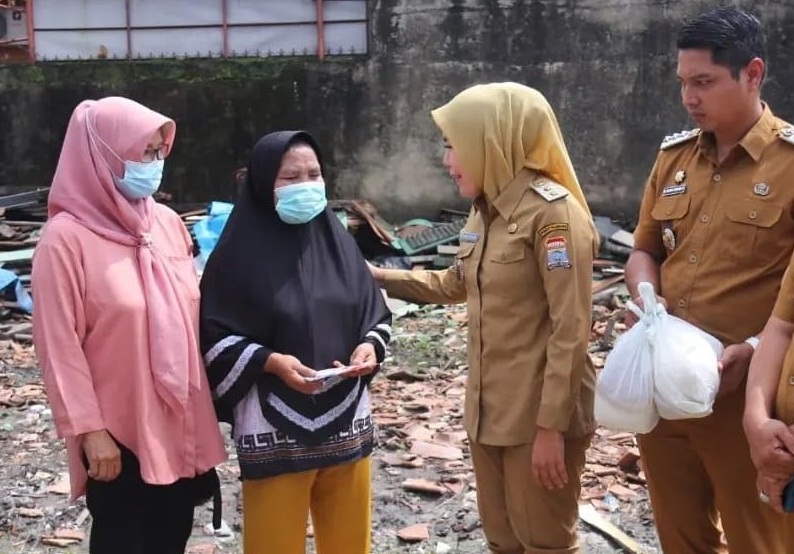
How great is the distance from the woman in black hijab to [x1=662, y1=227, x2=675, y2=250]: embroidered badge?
1.05 meters

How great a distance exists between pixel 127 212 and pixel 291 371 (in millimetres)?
751

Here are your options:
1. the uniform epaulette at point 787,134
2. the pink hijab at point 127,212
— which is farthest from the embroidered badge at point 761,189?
the pink hijab at point 127,212

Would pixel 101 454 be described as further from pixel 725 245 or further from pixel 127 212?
pixel 725 245

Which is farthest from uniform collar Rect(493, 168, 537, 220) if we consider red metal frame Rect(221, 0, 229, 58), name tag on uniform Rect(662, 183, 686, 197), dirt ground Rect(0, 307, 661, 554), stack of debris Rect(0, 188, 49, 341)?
red metal frame Rect(221, 0, 229, 58)

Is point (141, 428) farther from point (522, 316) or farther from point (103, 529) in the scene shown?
point (522, 316)

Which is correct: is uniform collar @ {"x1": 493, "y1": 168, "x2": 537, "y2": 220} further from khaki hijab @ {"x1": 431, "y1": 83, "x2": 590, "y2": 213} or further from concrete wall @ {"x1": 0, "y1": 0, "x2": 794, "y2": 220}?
concrete wall @ {"x1": 0, "y1": 0, "x2": 794, "y2": 220}

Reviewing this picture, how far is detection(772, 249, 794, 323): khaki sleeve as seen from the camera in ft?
8.09

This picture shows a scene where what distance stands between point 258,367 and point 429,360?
447 cm

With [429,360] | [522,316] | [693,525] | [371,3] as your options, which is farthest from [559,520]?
[371,3]

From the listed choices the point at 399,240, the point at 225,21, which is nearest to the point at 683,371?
the point at 399,240

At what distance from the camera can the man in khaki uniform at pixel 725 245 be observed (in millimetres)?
2760

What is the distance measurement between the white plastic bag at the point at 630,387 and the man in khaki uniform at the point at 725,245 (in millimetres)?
232

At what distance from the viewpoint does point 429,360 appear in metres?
7.36

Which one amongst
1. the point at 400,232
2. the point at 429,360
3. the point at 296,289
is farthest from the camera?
the point at 400,232
